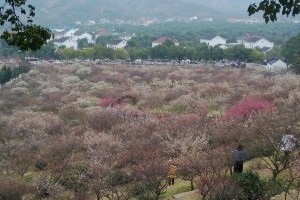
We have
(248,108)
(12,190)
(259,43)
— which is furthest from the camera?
(259,43)

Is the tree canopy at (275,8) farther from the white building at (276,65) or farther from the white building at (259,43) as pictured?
the white building at (259,43)

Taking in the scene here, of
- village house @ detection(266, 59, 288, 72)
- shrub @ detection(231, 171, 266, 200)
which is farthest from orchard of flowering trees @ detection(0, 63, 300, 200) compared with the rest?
village house @ detection(266, 59, 288, 72)

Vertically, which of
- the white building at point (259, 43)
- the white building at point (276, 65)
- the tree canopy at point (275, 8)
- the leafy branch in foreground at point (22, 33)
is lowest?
the white building at point (276, 65)

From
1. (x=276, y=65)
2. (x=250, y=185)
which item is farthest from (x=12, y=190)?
(x=276, y=65)

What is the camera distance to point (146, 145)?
2600 cm

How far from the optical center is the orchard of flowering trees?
63.9 ft

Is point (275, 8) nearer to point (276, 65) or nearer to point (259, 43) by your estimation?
point (276, 65)

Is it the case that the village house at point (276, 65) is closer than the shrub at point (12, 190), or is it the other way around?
the shrub at point (12, 190)

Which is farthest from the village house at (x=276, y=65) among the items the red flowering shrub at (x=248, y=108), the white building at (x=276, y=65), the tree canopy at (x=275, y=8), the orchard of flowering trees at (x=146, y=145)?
the tree canopy at (x=275, y=8)

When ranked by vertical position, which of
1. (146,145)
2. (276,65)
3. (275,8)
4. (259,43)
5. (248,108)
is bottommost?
(276,65)

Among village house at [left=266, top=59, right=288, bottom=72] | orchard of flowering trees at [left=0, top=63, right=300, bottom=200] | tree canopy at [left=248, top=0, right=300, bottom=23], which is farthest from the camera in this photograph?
village house at [left=266, top=59, right=288, bottom=72]

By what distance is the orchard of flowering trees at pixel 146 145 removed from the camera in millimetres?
19469

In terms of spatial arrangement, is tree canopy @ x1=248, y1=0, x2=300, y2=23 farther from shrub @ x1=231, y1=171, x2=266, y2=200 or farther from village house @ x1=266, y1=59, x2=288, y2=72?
village house @ x1=266, y1=59, x2=288, y2=72

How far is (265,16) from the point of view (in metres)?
8.69
